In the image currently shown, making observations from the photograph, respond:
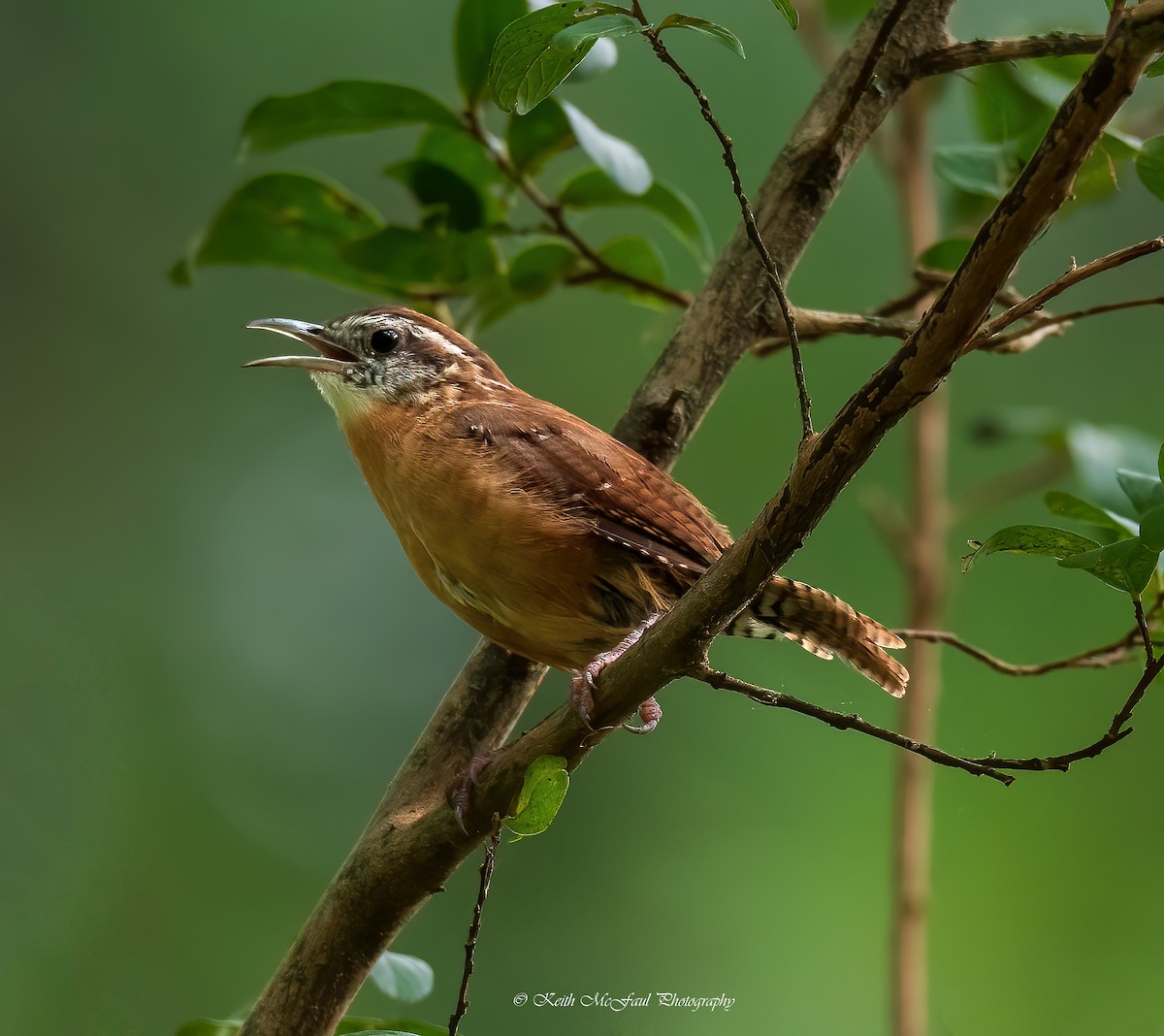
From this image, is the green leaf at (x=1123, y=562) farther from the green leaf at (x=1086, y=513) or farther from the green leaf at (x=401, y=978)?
the green leaf at (x=401, y=978)

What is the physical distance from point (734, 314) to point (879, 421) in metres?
1.23

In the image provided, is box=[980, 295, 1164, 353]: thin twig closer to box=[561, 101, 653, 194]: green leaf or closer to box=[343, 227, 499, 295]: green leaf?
box=[561, 101, 653, 194]: green leaf

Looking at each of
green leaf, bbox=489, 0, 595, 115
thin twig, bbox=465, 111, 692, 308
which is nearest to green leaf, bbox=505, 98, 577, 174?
thin twig, bbox=465, 111, 692, 308

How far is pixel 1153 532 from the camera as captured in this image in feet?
6.24

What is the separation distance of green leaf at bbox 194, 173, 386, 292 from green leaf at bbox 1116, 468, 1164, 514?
78.3 inches

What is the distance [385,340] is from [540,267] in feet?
1.55

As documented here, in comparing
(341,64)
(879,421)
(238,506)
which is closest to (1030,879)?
(879,421)

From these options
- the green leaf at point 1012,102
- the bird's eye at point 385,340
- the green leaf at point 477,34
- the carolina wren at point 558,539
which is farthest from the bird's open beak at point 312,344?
the green leaf at point 1012,102


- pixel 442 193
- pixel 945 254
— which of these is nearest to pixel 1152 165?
pixel 945 254

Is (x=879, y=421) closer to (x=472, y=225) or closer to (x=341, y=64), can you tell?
(x=472, y=225)

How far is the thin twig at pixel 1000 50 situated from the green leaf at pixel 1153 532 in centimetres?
96

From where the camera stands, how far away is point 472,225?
3.27m

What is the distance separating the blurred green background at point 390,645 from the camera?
5453mm

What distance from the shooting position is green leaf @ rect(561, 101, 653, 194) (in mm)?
2867
